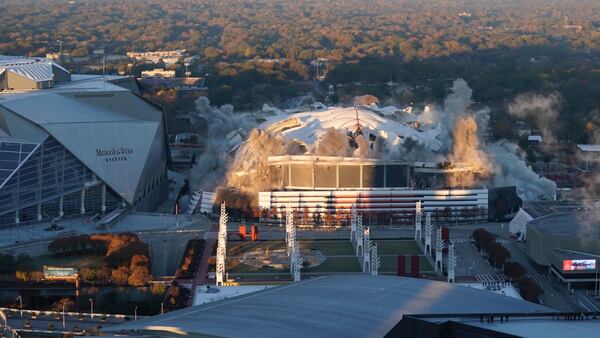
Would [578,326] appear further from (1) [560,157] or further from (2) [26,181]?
(1) [560,157]

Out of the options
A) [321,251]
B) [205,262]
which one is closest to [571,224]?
[321,251]

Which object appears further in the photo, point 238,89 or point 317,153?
point 238,89

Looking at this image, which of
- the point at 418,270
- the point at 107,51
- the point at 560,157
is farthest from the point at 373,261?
the point at 107,51

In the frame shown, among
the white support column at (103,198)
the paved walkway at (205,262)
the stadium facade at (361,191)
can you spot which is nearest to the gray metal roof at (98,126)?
the white support column at (103,198)

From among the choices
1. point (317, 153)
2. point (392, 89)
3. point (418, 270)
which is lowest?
point (418, 270)

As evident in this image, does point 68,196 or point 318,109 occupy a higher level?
point 318,109
